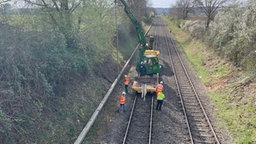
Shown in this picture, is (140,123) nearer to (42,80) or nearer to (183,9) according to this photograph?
(42,80)

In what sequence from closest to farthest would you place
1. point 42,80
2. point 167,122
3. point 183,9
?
1. point 42,80
2. point 167,122
3. point 183,9

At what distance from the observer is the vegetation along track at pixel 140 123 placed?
11.4 meters

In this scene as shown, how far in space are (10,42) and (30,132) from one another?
14.1 ft

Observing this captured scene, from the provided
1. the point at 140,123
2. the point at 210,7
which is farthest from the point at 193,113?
the point at 210,7

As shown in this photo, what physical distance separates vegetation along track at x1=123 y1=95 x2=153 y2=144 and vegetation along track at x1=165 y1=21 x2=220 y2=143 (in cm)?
213

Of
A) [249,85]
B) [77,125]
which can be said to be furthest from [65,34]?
[249,85]

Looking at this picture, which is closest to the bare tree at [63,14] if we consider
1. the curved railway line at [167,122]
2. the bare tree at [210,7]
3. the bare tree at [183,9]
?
the curved railway line at [167,122]

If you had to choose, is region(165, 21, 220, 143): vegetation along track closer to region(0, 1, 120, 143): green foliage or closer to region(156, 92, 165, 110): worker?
region(156, 92, 165, 110): worker

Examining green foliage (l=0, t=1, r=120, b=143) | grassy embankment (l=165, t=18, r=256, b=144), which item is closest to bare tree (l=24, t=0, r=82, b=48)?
Result: green foliage (l=0, t=1, r=120, b=143)

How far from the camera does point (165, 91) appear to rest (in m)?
17.9

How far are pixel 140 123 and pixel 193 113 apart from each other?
3.62 metres

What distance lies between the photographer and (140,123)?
42.6ft

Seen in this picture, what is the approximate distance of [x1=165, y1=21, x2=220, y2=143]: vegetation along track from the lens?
11719 mm

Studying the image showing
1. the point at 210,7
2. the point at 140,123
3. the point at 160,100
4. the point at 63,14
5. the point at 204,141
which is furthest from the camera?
the point at 210,7
